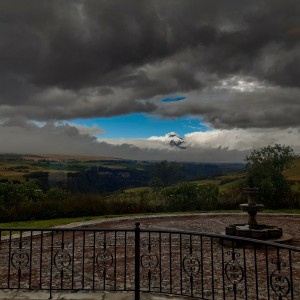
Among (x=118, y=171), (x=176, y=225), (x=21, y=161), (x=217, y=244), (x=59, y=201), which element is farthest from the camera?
(x=118, y=171)

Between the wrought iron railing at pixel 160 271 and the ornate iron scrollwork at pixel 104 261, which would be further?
the ornate iron scrollwork at pixel 104 261

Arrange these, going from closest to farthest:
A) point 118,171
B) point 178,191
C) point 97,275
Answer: point 97,275 < point 178,191 < point 118,171

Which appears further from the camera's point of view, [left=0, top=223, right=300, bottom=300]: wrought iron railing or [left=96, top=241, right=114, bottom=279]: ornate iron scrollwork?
[left=96, top=241, right=114, bottom=279]: ornate iron scrollwork

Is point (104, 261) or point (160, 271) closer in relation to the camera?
point (104, 261)

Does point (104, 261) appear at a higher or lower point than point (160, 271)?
higher

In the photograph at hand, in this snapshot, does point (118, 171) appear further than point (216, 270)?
Yes

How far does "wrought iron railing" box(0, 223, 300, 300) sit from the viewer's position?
5.37 metres

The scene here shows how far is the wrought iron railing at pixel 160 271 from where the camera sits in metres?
5.37

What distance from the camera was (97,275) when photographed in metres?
7.13

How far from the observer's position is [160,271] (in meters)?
6.00

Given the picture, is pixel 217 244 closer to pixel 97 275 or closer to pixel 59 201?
pixel 97 275

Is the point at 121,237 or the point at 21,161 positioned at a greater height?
the point at 21,161

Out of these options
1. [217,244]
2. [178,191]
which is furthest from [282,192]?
[217,244]

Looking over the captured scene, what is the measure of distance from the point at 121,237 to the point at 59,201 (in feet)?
26.7
